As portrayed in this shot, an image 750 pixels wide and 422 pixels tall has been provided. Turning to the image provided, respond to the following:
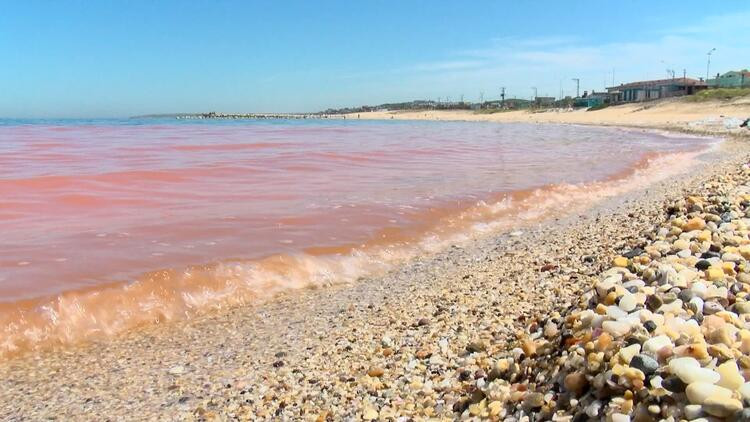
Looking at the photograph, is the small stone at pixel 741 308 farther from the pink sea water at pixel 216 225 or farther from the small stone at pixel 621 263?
the pink sea water at pixel 216 225

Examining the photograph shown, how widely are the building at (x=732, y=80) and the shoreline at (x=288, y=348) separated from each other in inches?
3675

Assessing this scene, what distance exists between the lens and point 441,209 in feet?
28.0

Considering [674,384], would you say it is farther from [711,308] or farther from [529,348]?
[529,348]

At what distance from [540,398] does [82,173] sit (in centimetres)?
1300

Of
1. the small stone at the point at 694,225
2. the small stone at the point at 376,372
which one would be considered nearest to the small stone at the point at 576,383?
the small stone at the point at 376,372

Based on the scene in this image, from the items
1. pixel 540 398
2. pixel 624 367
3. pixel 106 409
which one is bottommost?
pixel 106 409

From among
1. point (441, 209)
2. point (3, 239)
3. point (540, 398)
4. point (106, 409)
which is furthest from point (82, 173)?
point (540, 398)

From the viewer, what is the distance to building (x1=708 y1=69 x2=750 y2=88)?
81787 mm

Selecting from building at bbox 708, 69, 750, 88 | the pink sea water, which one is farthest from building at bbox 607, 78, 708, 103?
the pink sea water

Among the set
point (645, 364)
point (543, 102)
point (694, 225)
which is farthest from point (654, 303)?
point (543, 102)

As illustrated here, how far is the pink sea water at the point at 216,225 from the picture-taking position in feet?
16.0

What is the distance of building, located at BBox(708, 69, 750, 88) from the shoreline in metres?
93.3

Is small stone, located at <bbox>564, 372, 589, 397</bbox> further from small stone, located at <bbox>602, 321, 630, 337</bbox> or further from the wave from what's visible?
the wave

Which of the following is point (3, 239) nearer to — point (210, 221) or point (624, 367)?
point (210, 221)
